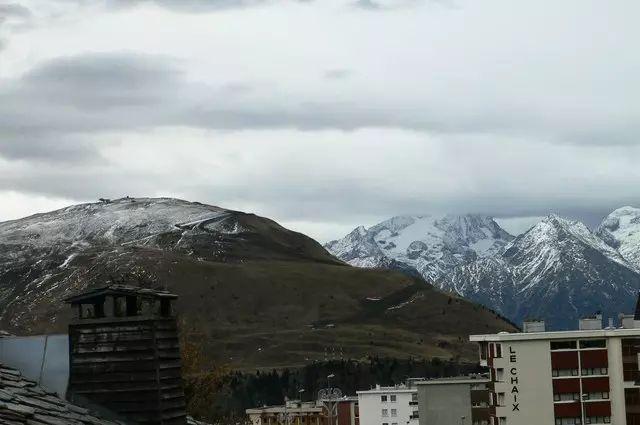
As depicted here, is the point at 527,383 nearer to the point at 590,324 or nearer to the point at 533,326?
the point at 590,324

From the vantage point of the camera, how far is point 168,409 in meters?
32.7

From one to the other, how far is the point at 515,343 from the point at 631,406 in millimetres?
12857

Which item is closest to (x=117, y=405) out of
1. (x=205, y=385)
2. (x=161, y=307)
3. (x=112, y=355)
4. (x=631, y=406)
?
(x=112, y=355)

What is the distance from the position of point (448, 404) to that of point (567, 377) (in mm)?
18343

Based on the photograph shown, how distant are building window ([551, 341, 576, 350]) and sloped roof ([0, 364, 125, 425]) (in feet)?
367

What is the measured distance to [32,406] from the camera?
29.0 m

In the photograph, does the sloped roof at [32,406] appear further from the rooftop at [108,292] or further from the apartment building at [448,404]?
the apartment building at [448,404]

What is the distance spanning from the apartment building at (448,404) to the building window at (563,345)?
43.2ft

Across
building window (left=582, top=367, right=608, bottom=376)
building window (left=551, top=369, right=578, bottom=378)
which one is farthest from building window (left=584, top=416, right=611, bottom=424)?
building window (left=551, top=369, right=578, bottom=378)

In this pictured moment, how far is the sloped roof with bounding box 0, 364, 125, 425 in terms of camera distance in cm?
2705

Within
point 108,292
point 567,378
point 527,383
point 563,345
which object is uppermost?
point 563,345

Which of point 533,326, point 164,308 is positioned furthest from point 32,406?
point 533,326

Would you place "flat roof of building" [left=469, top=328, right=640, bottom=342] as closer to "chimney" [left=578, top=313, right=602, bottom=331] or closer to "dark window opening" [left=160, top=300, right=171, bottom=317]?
Result: "chimney" [left=578, top=313, right=602, bottom=331]

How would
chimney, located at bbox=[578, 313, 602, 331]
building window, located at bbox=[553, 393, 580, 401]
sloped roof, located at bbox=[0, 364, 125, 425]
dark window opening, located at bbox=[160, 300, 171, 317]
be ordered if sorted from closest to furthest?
sloped roof, located at bbox=[0, 364, 125, 425]
dark window opening, located at bbox=[160, 300, 171, 317]
building window, located at bbox=[553, 393, 580, 401]
chimney, located at bbox=[578, 313, 602, 331]
